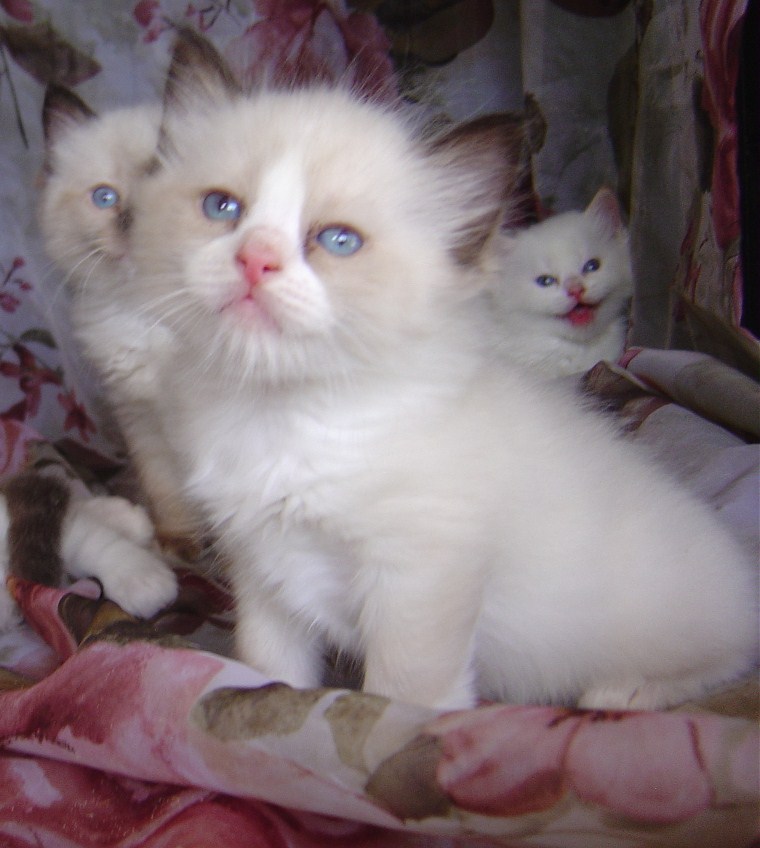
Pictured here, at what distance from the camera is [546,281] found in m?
2.00

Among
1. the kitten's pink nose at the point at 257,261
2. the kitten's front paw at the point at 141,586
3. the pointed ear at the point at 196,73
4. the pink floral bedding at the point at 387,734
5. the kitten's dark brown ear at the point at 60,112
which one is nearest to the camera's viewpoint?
the pink floral bedding at the point at 387,734

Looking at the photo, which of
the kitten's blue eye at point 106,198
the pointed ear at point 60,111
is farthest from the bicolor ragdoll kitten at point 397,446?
the pointed ear at point 60,111

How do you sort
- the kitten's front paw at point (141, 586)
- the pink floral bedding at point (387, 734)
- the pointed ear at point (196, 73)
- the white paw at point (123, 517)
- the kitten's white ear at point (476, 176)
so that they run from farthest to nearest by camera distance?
the white paw at point (123, 517) < the kitten's front paw at point (141, 586) < the pointed ear at point (196, 73) < the kitten's white ear at point (476, 176) < the pink floral bedding at point (387, 734)

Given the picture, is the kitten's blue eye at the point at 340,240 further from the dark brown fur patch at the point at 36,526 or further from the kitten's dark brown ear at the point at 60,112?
the kitten's dark brown ear at the point at 60,112

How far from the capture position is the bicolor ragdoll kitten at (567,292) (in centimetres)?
189

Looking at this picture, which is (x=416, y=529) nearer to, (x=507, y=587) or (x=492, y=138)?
(x=507, y=587)

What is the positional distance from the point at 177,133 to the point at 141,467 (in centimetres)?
67

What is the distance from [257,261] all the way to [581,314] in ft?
4.58

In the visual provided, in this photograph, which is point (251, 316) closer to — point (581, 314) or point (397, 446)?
point (397, 446)

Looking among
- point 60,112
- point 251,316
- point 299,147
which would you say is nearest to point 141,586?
point 251,316

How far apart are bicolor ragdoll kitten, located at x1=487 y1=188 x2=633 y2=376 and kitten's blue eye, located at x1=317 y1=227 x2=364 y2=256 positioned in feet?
3.74

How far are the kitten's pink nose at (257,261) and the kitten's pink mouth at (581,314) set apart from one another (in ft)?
4.47

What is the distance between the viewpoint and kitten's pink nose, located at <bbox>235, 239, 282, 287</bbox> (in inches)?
27.8

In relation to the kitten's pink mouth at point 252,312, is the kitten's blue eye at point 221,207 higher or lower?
higher
